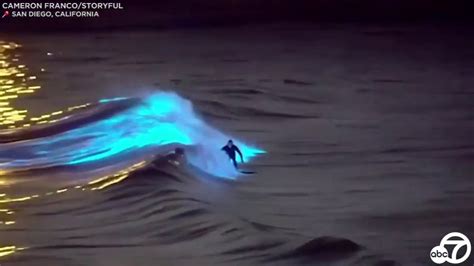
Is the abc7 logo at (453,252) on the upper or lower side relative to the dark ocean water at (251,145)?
lower

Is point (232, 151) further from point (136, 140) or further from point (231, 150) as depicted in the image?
point (136, 140)

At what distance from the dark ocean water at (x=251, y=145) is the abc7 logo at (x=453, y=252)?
14 millimetres

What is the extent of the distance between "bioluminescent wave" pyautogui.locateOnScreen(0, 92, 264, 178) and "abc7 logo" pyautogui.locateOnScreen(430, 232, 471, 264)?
324mm

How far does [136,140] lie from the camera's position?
1267 millimetres

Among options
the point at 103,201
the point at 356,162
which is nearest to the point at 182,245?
the point at 103,201

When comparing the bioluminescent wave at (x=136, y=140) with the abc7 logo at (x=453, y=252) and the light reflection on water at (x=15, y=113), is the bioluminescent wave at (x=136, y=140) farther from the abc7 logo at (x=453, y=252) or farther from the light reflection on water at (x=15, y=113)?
the abc7 logo at (x=453, y=252)

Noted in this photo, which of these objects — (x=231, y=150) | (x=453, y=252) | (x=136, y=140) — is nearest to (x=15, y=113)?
(x=136, y=140)

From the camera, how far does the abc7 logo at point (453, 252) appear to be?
1.24m

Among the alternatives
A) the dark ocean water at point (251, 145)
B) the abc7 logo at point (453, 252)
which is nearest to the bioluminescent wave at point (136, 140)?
the dark ocean water at point (251, 145)

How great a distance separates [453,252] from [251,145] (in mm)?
367

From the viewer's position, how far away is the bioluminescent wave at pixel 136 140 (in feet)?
4.10

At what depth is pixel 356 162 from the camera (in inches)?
50.1

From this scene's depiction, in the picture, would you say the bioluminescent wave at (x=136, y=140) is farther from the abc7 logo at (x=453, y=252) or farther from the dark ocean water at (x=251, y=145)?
the abc7 logo at (x=453, y=252)

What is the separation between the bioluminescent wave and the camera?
4.10 ft
